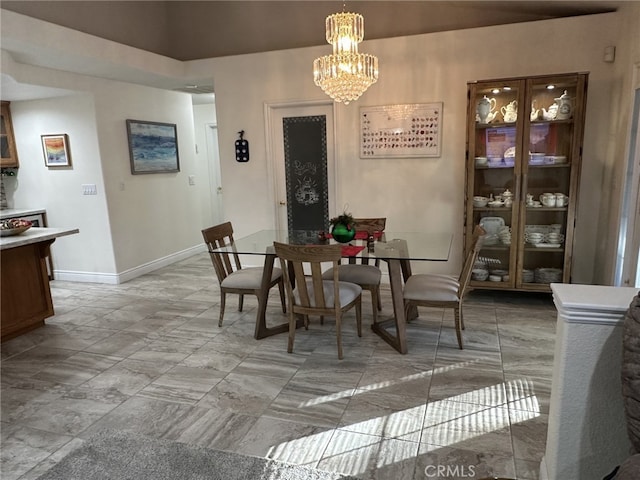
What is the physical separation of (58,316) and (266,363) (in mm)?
2417

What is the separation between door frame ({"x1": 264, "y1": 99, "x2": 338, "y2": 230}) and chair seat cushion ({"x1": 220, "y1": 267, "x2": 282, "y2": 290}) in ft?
4.86

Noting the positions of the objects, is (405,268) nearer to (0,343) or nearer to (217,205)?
(0,343)

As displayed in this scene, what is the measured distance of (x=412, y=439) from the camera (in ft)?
6.99

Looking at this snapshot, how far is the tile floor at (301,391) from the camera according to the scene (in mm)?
2066

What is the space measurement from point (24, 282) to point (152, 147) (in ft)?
8.38

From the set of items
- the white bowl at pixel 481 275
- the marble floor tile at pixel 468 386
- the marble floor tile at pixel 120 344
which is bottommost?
the marble floor tile at pixel 120 344

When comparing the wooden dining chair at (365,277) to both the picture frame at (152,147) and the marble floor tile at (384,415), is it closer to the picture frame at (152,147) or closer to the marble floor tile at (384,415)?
the marble floor tile at (384,415)

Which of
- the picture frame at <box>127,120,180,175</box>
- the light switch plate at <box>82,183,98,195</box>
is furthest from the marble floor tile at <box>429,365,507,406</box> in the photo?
the picture frame at <box>127,120,180,175</box>

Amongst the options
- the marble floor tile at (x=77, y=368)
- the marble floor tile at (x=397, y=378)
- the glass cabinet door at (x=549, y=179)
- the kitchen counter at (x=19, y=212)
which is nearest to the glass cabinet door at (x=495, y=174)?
the glass cabinet door at (x=549, y=179)

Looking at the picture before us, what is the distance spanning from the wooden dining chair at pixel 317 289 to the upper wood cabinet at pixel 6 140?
4.23 m

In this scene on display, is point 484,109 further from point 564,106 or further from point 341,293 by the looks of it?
point 341,293

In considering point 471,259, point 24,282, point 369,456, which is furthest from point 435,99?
point 24,282

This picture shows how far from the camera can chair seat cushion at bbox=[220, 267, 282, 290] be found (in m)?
3.44

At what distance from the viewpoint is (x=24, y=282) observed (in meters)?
3.60
